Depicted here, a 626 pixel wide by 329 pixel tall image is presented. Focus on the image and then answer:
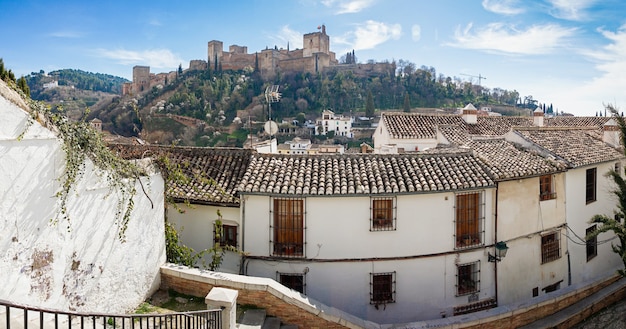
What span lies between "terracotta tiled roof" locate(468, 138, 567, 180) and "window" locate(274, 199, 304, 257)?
561 cm

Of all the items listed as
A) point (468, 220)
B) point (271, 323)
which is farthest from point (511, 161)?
point (271, 323)

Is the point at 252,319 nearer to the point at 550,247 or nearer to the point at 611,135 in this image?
the point at 550,247

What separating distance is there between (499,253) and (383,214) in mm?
3705

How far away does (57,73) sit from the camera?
407 feet

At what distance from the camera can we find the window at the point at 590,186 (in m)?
14.4

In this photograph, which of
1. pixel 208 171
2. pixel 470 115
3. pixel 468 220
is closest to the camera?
pixel 468 220

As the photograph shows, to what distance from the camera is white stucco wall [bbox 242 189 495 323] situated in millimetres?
10398

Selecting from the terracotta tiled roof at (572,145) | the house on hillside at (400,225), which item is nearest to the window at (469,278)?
the house on hillside at (400,225)

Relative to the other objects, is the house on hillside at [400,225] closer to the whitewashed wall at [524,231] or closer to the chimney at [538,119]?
the whitewashed wall at [524,231]

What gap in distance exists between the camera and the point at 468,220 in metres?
Result: 11.3

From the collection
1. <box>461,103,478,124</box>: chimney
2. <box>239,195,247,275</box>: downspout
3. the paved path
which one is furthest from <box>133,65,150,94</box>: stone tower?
the paved path

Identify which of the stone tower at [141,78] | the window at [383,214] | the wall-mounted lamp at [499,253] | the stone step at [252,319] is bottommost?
the stone step at [252,319]

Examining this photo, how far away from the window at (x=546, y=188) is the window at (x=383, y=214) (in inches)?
218

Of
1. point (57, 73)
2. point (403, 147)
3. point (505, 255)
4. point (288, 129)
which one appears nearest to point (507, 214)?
point (505, 255)
